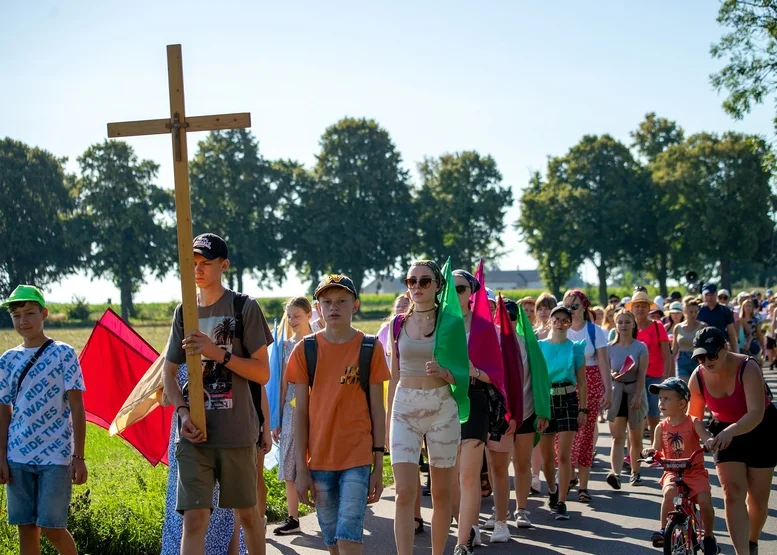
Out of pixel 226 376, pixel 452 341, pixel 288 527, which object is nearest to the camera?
pixel 226 376

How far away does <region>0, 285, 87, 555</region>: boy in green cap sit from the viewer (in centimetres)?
616

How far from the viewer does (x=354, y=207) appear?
7106 cm

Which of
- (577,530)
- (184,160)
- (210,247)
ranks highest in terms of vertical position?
(184,160)

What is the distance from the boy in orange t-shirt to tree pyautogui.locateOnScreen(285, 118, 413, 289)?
208 feet

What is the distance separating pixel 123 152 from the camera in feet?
224

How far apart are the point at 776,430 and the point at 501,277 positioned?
6437 inches

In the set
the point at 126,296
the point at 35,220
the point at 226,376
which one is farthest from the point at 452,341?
the point at 126,296

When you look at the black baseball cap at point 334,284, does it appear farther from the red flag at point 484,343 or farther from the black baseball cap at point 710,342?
the black baseball cap at point 710,342

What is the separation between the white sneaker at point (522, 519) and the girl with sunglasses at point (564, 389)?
598 millimetres

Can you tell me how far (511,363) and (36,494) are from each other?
3.76m

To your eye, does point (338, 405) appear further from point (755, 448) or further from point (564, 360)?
point (564, 360)

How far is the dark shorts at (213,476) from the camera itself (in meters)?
5.51

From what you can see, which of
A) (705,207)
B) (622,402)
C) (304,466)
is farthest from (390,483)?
(705,207)

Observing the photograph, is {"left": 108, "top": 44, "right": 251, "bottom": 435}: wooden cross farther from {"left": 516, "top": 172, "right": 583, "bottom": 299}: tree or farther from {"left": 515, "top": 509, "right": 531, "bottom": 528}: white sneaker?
{"left": 516, "top": 172, "right": 583, "bottom": 299}: tree
